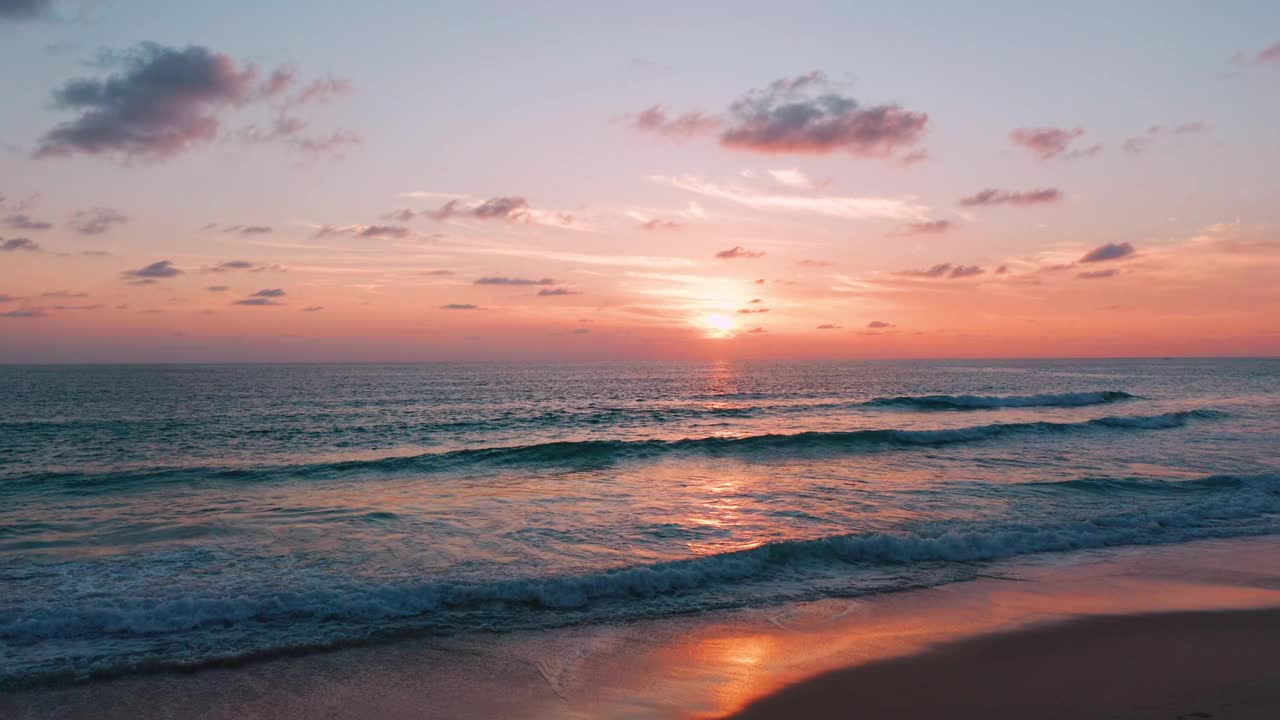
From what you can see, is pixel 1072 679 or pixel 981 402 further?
pixel 981 402

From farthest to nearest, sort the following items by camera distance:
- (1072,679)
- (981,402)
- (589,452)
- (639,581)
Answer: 1. (981,402)
2. (589,452)
3. (639,581)
4. (1072,679)

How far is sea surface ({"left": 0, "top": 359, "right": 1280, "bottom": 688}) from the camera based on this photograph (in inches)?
418

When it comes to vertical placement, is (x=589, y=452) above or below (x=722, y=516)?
above

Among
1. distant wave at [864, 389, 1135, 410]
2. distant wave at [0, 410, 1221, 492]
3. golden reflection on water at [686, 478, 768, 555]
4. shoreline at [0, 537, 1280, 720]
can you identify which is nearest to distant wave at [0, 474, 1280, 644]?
golden reflection on water at [686, 478, 768, 555]

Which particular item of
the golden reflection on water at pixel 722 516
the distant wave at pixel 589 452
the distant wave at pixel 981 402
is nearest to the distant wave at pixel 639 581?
the golden reflection on water at pixel 722 516

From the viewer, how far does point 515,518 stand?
55.6 feet

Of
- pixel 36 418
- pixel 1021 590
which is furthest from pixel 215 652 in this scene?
pixel 36 418

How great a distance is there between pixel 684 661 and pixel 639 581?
320 cm

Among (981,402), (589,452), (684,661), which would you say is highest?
(981,402)

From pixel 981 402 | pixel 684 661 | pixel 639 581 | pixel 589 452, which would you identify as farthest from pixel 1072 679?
pixel 981 402

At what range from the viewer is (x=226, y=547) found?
566 inches

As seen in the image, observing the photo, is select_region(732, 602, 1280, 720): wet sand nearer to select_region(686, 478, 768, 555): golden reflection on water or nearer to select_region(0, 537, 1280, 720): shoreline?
select_region(0, 537, 1280, 720): shoreline

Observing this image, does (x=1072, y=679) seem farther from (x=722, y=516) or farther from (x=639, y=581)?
(x=722, y=516)

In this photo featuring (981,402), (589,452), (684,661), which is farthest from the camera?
(981,402)
